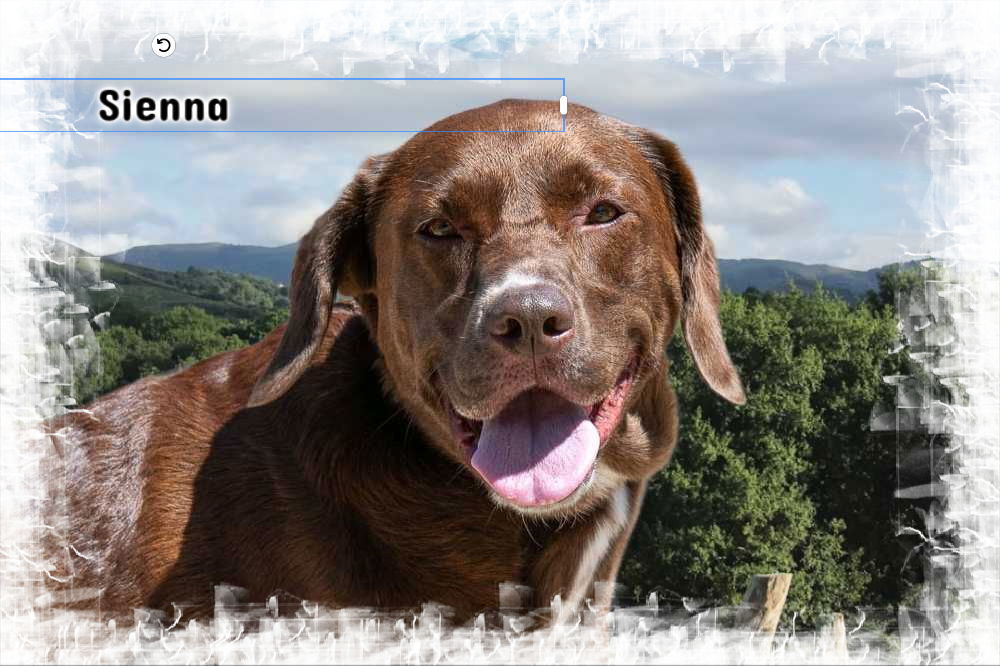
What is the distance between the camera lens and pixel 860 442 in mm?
34938

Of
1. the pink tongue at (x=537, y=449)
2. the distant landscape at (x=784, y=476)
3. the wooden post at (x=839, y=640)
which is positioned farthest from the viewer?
the distant landscape at (x=784, y=476)

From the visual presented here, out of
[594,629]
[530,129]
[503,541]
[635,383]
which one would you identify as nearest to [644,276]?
[635,383]

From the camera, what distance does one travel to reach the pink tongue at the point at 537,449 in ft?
12.8

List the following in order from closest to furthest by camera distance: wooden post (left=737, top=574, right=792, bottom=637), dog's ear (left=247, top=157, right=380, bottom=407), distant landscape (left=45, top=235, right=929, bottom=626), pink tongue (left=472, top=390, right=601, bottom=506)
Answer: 1. pink tongue (left=472, top=390, right=601, bottom=506)
2. dog's ear (left=247, top=157, right=380, bottom=407)
3. wooden post (left=737, top=574, right=792, bottom=637)
4. distant landscape (left=45, top=235, right=929, bottom=626)

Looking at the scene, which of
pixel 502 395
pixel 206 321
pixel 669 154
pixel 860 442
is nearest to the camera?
pixel 502 395

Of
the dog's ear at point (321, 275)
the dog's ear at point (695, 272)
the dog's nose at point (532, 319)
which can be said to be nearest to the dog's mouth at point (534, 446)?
the dog's nose at point (532, 319)

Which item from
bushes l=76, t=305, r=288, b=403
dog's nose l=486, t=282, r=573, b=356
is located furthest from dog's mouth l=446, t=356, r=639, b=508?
bushes l=76, t=305, r=288, b=403

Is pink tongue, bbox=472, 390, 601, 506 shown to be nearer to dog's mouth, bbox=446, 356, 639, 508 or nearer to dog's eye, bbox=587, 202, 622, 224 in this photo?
dog's mouth, bbox=446, 356, 639, 508

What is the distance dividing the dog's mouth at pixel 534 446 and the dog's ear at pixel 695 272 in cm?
78

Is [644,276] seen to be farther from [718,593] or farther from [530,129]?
[718,593]

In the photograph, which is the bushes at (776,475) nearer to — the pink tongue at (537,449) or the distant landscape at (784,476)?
the distant landscape at (784,476)

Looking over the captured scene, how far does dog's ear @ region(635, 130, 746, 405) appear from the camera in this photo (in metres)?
4.65

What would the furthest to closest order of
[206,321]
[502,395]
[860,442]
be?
[860,442] → [206,321] → [502,395]

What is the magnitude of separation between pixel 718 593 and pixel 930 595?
33.7 m
